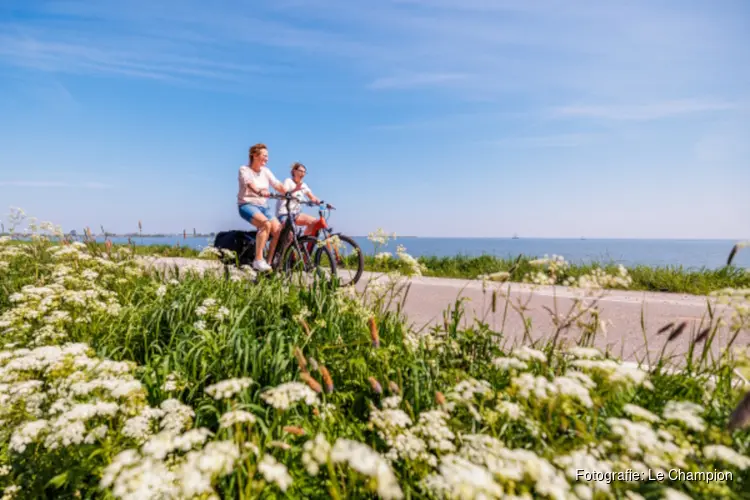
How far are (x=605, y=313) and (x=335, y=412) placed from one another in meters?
5.36

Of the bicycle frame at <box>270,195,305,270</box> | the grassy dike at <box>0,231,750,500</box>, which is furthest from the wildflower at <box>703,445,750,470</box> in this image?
the bicycle frame at <box>270,195,305,270</box>

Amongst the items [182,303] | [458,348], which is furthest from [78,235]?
[458,348]

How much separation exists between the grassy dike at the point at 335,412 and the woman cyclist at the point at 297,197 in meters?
3.57

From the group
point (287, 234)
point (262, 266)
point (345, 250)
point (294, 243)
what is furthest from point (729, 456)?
point (287, 234)

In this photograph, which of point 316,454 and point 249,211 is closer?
point 316,454

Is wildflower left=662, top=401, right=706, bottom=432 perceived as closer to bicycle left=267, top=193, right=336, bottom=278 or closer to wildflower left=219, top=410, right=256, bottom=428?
wildflower left=219, top=410, right=256, bottom=428

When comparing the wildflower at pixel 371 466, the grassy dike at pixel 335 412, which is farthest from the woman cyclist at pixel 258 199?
the wildflower at pixel 371 466

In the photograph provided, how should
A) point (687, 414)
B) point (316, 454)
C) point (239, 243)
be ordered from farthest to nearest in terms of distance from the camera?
1. point (239, 243)
2. point (687, 414)
3. point (316, 454)

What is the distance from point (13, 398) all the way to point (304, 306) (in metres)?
2.34

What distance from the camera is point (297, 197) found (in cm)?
806

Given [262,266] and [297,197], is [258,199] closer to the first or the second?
[297,197]

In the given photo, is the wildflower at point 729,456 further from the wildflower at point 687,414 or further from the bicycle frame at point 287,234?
the bicycle frame at point 287,234

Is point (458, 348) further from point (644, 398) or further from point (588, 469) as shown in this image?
point (588, 469)

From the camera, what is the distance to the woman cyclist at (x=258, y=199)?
7.78 meters
